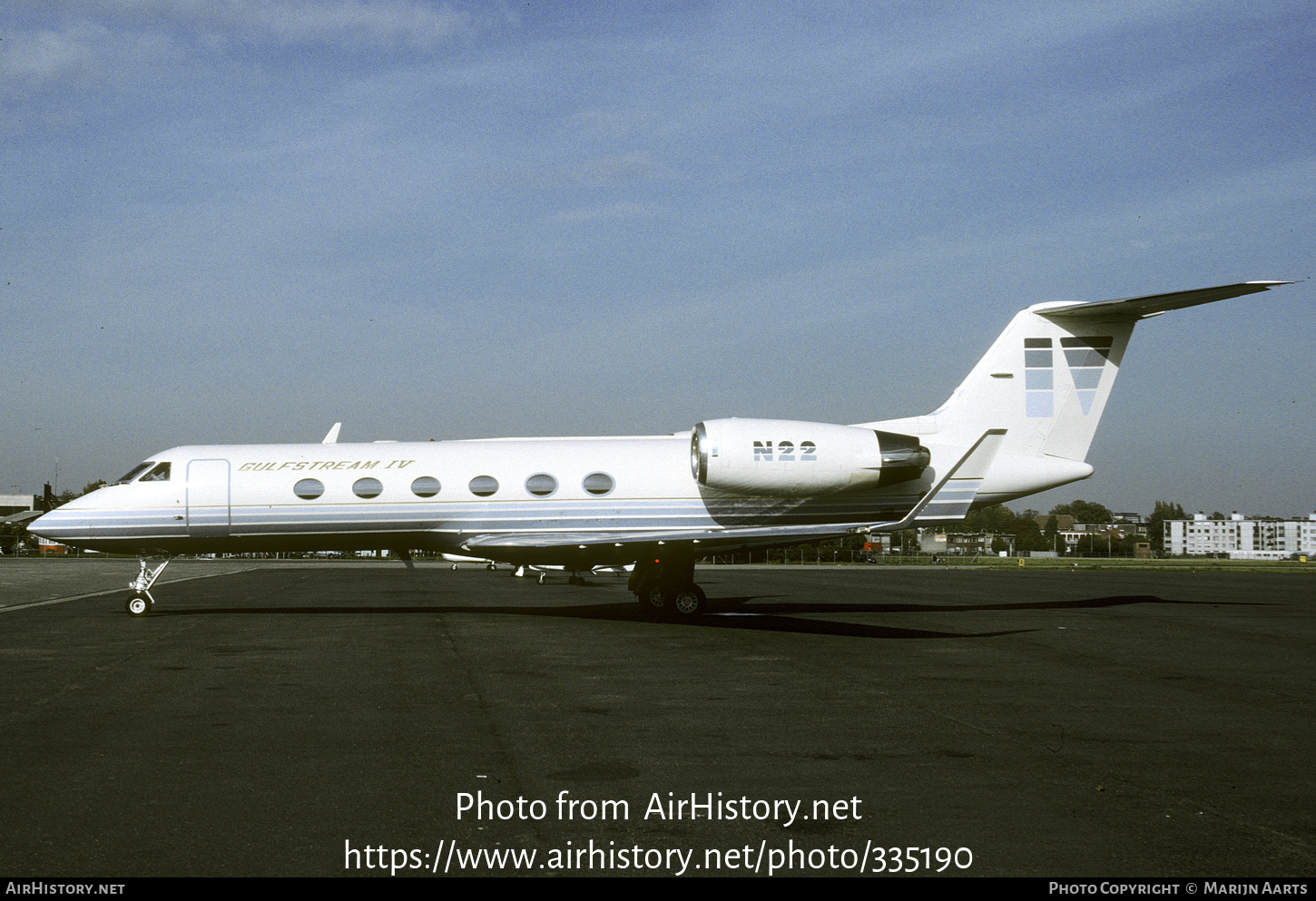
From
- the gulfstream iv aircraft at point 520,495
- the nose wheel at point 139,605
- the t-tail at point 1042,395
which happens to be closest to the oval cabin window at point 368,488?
the gulfstream iv aircraft at point 520,495

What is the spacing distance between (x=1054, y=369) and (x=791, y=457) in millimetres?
5963

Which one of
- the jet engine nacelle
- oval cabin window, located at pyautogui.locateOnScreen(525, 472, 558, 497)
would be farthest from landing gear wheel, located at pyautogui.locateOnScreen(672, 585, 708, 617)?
oval cabin window, located at pyautogui.locateOnScreen(525, 472, 558, 497)

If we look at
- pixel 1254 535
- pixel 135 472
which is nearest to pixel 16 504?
pixel 135 472

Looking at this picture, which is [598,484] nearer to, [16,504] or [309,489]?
[309,489]

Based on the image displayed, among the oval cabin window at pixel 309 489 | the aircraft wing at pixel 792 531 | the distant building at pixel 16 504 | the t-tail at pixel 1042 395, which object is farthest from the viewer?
the distant building at pixel 16 504

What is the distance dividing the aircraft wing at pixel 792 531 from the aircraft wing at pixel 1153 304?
406 cm

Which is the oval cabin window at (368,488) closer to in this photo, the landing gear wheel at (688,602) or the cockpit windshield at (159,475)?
the cockpit windshield at (159,475)

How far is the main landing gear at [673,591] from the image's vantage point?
18.8 metres

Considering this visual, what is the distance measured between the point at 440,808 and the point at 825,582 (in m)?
29.3

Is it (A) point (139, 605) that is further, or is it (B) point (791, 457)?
(A) point (139, 605)

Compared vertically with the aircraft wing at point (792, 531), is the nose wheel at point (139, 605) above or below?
below

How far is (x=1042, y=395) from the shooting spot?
2033cm

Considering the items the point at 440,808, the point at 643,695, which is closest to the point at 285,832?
the point at 440,808

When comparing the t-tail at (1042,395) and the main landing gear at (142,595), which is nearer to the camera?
the main landing gear at (142,595)
